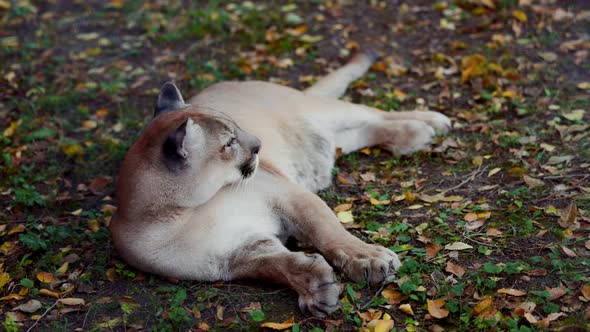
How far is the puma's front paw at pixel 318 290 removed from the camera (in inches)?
151

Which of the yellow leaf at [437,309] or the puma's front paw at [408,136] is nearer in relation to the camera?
the yellow leaf at [437,309]

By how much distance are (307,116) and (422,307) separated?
7.44 ft

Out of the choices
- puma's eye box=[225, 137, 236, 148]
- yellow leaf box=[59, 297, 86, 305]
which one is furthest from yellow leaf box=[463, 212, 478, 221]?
yellow leaf box=[59, 297, 86, 305]

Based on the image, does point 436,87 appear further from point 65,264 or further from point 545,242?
point 65,264

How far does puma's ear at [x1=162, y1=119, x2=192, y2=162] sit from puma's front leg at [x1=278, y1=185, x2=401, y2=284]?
2.84 feet

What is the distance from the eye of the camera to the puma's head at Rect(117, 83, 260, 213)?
13.4 feet

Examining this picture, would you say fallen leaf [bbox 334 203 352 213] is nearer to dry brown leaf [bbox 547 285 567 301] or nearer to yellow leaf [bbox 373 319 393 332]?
yellow leaf [bbox 373 319 393 332]

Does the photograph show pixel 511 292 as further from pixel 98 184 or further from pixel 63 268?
pixel 98 184

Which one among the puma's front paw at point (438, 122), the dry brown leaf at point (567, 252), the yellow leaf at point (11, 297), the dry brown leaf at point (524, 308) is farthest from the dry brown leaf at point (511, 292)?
the yellow leaf at point (11, 297)

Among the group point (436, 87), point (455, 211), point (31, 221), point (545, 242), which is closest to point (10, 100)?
point (31, 221)

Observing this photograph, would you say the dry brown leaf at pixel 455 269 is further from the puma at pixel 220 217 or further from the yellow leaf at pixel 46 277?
the yellow leaf at pixel 46 277

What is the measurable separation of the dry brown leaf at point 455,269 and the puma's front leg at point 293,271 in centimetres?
69

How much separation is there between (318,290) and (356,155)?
2.20 m

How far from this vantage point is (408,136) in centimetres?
573
